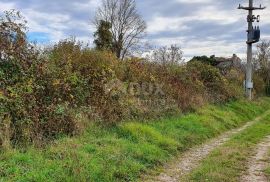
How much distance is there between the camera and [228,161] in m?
9.80

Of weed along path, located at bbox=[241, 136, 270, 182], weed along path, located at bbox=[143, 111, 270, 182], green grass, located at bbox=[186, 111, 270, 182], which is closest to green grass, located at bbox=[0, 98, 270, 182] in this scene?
Result: weed along path, located at bbox=[143, 111, 270, 182]

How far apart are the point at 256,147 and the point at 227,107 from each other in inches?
412

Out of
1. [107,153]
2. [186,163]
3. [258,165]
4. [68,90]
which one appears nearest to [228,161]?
[258,165]

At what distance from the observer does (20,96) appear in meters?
9.27

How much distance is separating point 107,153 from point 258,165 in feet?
12.2

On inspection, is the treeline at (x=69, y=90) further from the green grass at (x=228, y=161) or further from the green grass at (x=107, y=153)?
the green grass at (x=228, y=161)

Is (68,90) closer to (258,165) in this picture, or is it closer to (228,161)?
(228,161)

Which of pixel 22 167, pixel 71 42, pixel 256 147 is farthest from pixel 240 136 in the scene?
pixel 22 167

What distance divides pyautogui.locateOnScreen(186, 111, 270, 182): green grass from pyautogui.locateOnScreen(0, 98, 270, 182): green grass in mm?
1035

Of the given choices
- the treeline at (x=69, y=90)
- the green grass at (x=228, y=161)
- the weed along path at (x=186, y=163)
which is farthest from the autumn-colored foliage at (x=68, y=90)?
the green grass at (x=228, y=161)

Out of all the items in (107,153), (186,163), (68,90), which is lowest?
(186,163)

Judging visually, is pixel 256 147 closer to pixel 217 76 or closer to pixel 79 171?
pixel 79 171

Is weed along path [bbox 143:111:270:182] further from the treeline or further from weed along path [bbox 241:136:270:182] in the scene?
the treeline

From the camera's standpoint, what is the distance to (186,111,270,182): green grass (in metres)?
8.35
